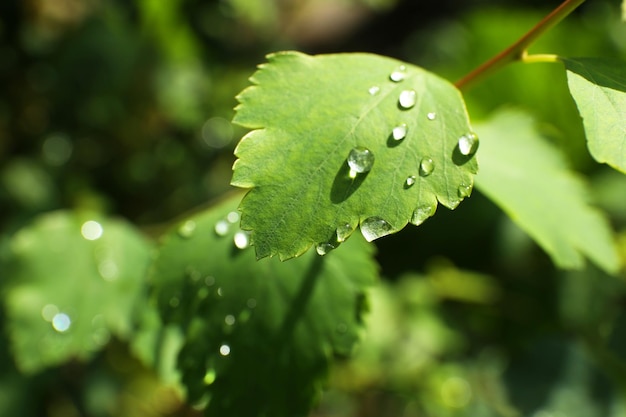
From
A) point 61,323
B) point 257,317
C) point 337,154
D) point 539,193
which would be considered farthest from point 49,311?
point 539,193

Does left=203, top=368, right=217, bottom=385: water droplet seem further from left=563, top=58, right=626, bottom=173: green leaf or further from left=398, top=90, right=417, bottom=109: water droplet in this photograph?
left=563, top=58, right=626, bottom=173: green leaf

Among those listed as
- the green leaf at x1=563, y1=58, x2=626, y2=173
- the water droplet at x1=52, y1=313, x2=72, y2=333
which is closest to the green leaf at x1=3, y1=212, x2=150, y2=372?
the water droplet at x1=52, y1=313, x2=72, y2=333

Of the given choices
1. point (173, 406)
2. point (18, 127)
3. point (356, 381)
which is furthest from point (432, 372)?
point (18, 127)

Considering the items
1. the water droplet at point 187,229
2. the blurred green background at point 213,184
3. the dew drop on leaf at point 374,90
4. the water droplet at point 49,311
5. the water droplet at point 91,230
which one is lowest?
the blurred green background at point 213,184

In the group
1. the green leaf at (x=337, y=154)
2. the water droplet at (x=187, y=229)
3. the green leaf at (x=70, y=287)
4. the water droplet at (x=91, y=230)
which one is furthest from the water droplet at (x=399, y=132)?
the water droplet at (x=91, y=230)

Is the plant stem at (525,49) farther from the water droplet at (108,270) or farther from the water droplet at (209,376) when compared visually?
the water droplet at (108,270)

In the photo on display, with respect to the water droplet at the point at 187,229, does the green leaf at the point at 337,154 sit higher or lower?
higher

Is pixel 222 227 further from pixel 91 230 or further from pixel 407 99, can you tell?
pixel 91 230
